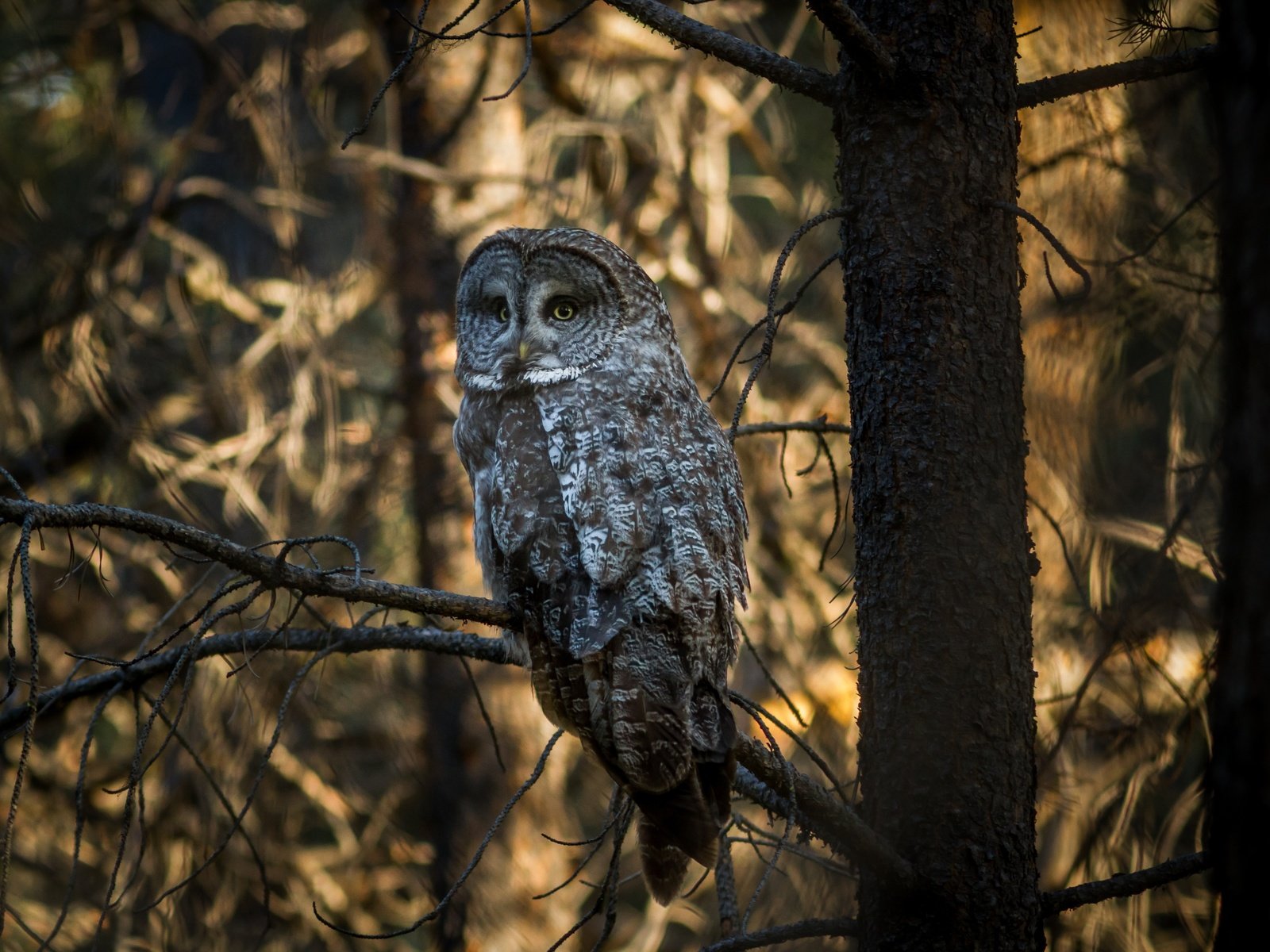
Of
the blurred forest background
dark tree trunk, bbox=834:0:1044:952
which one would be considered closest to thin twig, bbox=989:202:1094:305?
dark tree trunk, bbox=834:0:1044:952

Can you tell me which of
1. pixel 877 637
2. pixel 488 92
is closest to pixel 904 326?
pixel 877 637

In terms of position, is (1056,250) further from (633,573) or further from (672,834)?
(672,834)

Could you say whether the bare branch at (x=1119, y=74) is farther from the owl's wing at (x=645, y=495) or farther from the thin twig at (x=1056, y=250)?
the owl's wing at (x=645, y=495)

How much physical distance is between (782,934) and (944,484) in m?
0.95

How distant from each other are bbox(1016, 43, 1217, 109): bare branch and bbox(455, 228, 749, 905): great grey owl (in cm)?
125

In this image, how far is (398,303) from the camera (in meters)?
5.61

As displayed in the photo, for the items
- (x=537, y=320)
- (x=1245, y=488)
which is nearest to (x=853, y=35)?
(x=1245, y=488)

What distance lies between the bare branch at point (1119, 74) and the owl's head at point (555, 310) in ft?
4.58

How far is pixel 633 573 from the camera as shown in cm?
271

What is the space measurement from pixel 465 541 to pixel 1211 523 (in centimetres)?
341

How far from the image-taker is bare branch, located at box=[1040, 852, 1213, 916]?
2.04 m

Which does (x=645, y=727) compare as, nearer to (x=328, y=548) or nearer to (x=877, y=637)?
(x=877, y=637)

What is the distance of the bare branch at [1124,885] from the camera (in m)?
2.04

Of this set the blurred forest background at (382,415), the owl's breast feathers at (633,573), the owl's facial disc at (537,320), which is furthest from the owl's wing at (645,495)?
the blurred forest background at (382,415)
